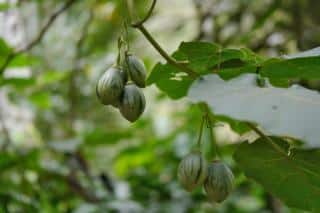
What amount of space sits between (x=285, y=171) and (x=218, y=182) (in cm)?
12

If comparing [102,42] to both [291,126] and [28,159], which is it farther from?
[291,126]

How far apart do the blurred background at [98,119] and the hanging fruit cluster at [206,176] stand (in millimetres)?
541

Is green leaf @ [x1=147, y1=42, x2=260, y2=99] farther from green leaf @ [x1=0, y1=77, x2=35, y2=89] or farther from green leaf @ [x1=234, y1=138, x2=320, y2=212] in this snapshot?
green leaf @ [x1=0, y1=77, x2=35, y2=89]


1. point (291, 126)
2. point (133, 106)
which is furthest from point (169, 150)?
point (291, 126)

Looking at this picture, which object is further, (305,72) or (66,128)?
(66,128)

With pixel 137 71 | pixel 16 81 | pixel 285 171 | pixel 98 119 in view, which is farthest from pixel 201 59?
pixel 98 119

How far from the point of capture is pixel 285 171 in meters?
0.97

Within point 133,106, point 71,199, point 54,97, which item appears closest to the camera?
point 133,106

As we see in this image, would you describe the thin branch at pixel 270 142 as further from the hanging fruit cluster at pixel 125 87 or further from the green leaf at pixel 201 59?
the hanging fruit cluster at pixel 125 87

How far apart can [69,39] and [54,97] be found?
0.45 metres

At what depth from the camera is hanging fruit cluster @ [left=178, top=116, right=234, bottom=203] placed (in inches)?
40.1

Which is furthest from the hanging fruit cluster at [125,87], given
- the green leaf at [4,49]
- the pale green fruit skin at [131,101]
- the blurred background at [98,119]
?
the green leaf at [4,49]

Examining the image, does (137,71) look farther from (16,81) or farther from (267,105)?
(16,81)

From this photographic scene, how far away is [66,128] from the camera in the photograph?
264cm
